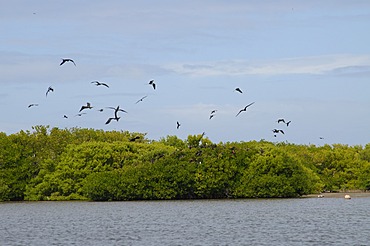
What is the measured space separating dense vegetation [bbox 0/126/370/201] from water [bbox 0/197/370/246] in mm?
13141

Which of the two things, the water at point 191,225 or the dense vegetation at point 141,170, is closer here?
the water at point 191,225

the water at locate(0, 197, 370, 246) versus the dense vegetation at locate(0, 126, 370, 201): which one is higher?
the dense vegetation at locate(0, 126, 370, 201)

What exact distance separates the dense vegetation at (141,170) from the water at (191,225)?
13.1 metres

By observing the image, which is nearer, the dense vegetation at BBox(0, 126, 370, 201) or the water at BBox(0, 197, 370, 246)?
the water at BBox(0, 197, 370, 246)

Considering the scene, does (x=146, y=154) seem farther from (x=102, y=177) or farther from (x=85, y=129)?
(x=85, y=129)

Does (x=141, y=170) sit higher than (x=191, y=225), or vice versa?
(x=141, y=170)

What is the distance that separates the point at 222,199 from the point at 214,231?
37.8 metres

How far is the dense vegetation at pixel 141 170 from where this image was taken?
7812cm

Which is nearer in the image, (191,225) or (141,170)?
(191,225)

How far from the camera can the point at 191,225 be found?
4544 cm

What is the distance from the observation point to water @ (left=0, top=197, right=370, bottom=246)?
36953mm

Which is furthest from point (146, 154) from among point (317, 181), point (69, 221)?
point (69, 221)

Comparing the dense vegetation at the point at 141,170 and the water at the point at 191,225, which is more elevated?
the dense vegetation at the point at 141,170

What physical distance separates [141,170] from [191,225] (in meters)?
33.7
